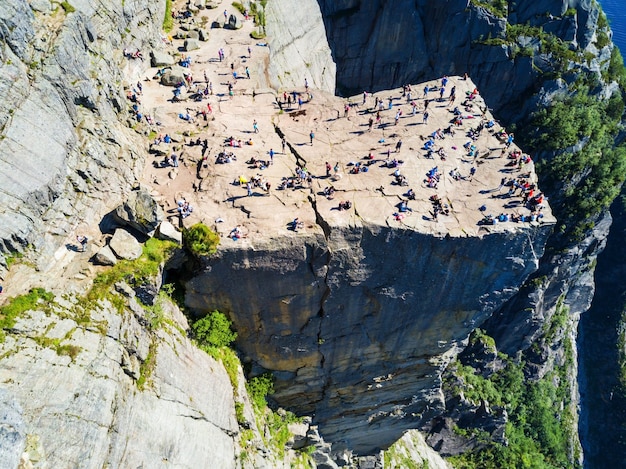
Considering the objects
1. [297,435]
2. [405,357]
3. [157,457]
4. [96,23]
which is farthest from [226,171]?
[297,435]

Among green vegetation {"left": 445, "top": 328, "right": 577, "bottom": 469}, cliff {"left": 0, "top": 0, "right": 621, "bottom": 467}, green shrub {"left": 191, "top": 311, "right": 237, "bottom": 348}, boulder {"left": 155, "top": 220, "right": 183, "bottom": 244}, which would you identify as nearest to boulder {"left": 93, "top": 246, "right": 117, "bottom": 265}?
cliff {"left": 0, "top": 0, "right": 621, "bottom": 467}

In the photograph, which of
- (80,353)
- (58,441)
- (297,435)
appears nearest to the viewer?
(58,441)

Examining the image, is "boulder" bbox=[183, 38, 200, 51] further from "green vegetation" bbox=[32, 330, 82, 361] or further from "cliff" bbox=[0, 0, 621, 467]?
"green vegetation" bbox=[32, 330, 82, 361]

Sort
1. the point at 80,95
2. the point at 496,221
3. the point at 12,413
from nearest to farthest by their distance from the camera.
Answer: the point at 12,413 → the point at 80,95 → the point at 496,221

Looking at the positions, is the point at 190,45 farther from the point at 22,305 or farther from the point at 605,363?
the point at 605,363

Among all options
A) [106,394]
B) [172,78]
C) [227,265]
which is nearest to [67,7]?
[172,78]

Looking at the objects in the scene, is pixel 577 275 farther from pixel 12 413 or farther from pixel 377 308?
pixel 12 413

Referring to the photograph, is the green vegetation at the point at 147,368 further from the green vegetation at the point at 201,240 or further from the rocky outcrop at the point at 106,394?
the green vegetation at the point at 201,240

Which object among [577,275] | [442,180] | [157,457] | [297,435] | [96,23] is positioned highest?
[577,275]
